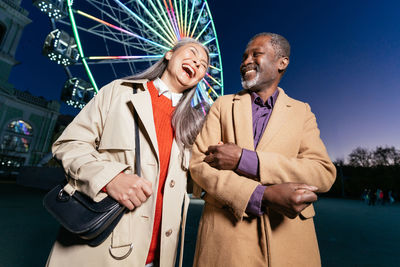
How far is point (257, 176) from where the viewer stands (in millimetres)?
1061

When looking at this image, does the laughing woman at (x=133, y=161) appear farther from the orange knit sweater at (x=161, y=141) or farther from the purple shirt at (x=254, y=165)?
the purple shirt at (x=254, y=165)

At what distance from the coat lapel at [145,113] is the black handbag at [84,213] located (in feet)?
1.32

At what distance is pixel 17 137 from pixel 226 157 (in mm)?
25171

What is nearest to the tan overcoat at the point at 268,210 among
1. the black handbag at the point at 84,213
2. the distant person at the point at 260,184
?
the distant person at the point at 260,184

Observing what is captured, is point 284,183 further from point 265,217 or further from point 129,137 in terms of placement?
point 129,137

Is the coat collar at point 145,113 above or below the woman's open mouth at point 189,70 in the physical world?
below

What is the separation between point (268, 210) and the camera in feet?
3.62

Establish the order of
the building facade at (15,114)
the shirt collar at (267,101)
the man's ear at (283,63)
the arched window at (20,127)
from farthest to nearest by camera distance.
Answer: the arched window at (20,127) → the building facade at (15,114) → the man's ear at (283,63) → the shirt collar at (267,101)

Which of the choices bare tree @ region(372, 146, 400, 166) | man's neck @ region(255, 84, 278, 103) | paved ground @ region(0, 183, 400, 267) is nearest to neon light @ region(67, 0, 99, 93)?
paved ground @ region(0, 183, 400, 267)

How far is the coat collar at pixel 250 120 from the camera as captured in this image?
1210 mm

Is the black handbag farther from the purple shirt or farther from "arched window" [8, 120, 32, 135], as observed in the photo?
"arched window" [8, 120, 32, 135]

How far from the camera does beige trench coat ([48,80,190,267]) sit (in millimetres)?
1036

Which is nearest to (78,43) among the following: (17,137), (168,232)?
(168,232)

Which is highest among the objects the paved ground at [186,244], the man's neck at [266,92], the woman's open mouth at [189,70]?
the woman's open mouth at [189,70]
